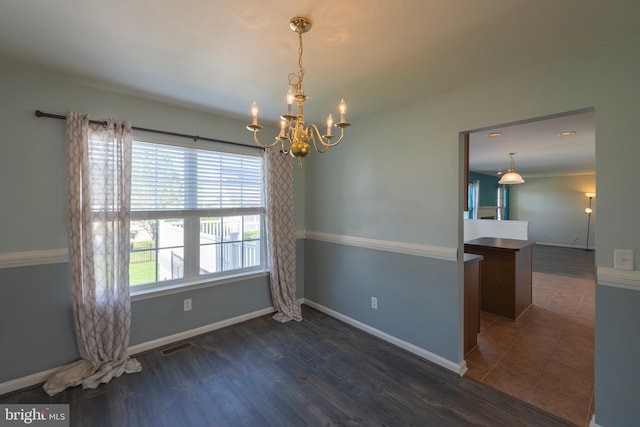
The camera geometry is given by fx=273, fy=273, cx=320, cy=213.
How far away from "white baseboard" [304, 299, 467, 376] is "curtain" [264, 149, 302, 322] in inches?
18.8

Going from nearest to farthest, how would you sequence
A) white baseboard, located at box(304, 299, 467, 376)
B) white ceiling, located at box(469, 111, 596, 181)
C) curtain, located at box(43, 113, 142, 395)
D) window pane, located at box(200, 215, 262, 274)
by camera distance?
curtain, located at box(43, 113, 142, 395)
white baseboard, located at box(304, 299, 467, 376)
window pane, located at box(200, 215, 262, 274)
white ceiling, located at box(469, 111, 596, 181)

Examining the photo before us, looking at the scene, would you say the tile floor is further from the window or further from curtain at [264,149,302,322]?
the window

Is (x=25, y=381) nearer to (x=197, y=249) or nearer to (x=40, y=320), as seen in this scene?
(x=40, y=320)

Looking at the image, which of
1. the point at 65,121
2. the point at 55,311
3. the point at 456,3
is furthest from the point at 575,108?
the point at 55,311

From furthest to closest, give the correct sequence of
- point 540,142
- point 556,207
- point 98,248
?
point 556,207, point 540,142, point 98,248

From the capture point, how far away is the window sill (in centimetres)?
266

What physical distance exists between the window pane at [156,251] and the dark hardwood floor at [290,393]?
757mm

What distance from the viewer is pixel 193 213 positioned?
2955 mm

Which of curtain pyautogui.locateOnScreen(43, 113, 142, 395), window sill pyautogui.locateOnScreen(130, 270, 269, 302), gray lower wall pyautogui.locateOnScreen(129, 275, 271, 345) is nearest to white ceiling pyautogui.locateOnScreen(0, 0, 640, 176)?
curtain pyautogui.locateOnScreen(43, 113, 142, 395)

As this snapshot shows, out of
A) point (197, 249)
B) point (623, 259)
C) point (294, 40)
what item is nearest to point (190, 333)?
point (197, 249)

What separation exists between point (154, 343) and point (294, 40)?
2.98 m

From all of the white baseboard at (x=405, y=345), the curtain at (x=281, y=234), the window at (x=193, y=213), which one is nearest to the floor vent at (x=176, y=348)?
the window at (x=193, y=213)

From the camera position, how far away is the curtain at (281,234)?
3.43 metres

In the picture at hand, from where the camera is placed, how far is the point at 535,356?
8.64 feet
